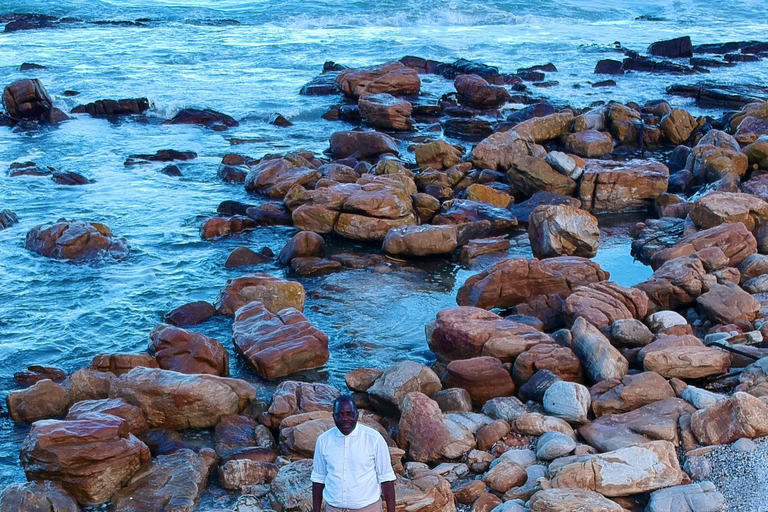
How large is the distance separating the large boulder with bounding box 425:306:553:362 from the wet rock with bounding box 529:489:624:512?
3.39 meters

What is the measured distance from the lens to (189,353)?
10.4 metres

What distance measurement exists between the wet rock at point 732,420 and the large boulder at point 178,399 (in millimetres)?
4872

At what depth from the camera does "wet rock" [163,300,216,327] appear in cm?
1202

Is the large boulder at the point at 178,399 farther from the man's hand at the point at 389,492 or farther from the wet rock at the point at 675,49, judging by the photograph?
the wet rock at the point at 675,49

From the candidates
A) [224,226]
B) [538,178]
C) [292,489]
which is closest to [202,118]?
[224,226]

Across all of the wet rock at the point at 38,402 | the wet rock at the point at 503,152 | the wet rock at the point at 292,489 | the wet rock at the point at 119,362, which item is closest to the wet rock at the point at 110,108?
the wet rock at the point at 503,152

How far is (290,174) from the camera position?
17.5 m

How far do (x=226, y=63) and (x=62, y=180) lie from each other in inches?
649

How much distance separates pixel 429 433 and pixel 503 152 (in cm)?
1114

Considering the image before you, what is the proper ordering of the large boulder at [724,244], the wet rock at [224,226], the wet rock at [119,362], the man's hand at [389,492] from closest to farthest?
the man's hand at [389,492], the wet rock at [119,362], the large boulder at [724,244], the wet rock at [224,226]

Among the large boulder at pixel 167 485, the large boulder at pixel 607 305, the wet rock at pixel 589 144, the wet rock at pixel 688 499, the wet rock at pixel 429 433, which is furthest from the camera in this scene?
the wet rock at pixel 589 144

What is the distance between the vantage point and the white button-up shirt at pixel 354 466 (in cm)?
568

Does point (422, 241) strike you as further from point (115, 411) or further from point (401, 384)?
point (115, 411)

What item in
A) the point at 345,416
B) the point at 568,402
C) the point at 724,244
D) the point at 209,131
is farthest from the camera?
the point at 209,131
